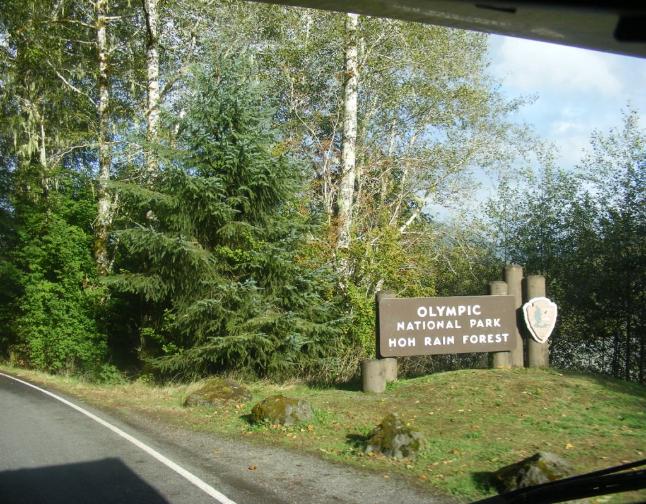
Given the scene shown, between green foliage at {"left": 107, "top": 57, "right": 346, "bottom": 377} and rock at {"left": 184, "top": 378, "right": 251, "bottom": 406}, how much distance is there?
7.50 ft

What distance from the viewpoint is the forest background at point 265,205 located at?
16.3 meters

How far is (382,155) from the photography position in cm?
2438

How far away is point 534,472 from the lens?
6.68 metres

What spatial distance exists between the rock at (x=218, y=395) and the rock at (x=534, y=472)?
6.71 metres

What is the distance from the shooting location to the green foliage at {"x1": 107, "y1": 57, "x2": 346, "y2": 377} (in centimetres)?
1574

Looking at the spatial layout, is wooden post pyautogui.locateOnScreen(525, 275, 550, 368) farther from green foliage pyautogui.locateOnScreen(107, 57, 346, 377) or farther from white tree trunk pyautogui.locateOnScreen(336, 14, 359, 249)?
white tree trunk pyautogui.locateOnScreen(336, 14, 359, 249)

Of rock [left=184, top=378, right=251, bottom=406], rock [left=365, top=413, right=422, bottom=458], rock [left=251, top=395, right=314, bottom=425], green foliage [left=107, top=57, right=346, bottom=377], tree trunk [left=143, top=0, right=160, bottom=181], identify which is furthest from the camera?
tree trunk [left=143, top=0, right=160, bottom=181]

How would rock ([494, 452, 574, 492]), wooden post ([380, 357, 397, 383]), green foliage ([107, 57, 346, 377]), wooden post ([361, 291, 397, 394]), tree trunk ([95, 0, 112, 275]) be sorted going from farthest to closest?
1. tree trunk ([95, 0, 112, 275])
2. green foliage ([107, 57, 346, 377])
3. wooden post ([380, 357, 397, 383])
4. wooden post ([361, 291, 397, 394])
5. rock ([494, 452, 574, 492])

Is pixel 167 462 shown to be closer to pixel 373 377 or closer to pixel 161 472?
pixel 161 472

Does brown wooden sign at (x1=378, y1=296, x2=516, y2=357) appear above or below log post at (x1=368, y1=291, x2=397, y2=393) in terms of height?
above

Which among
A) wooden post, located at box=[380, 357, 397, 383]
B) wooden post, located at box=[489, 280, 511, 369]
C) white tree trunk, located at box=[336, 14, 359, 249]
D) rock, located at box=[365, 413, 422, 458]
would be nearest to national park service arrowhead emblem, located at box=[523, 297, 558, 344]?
wooden post, located at box=[489, 280, 511, 369]

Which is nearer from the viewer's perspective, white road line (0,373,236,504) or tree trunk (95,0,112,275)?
white road line (0,373,236,504)

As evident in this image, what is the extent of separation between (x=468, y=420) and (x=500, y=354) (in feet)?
12.2

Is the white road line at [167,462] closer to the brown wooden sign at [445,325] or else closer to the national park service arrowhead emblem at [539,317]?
the brown wooden sign at [445,325]
